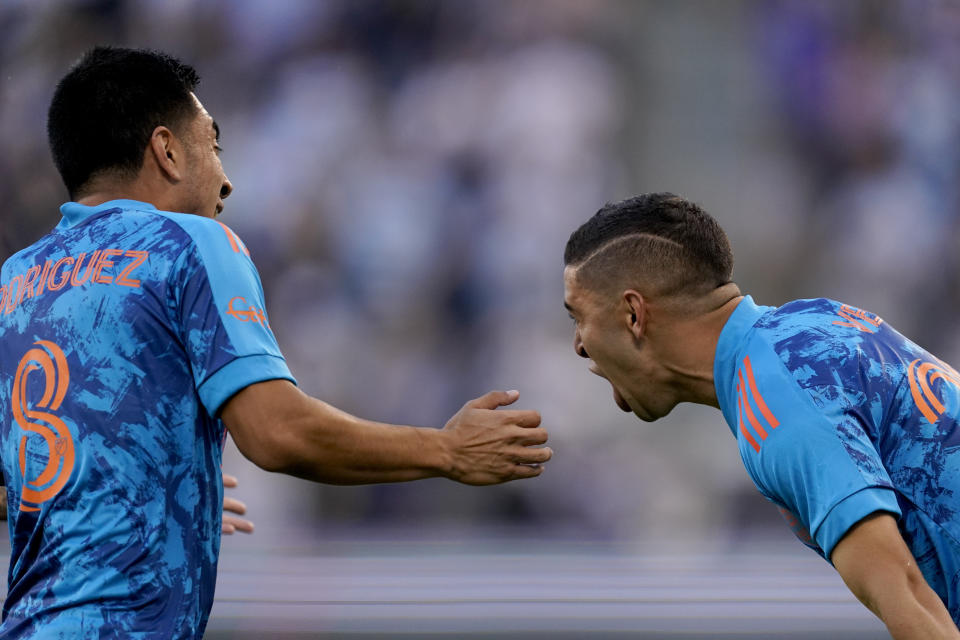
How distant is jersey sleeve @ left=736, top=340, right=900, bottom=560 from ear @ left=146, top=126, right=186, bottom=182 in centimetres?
134

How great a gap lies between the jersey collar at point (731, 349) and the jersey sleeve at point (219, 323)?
95cm

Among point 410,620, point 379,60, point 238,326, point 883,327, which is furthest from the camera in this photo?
point 379,60

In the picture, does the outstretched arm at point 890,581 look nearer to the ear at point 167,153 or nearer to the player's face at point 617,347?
the player's face at point 617,347

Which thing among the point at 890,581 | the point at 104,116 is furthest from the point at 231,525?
the point at 890,581

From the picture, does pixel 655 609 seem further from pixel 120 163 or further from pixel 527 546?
pixel 120 163

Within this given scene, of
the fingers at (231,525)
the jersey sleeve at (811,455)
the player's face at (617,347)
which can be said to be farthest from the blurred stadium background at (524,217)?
the jersey sleeve at (811,455)

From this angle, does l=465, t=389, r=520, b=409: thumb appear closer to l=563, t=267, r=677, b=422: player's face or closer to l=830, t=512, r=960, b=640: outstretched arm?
l=563, t=267, r=677, b=422: player's face

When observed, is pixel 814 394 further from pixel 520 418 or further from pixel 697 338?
pixel 520 418

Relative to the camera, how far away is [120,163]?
7.83ft

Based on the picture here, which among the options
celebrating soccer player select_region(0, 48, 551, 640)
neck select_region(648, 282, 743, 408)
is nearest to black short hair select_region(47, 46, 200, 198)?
celebrating soccer player select_region(0, 48, 551, 640)

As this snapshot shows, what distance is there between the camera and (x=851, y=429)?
1979 millimetres

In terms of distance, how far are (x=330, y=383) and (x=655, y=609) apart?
6.47ft

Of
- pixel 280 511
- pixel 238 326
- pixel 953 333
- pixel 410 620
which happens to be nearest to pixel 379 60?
pixel 280 511

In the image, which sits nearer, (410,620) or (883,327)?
(883,327)
